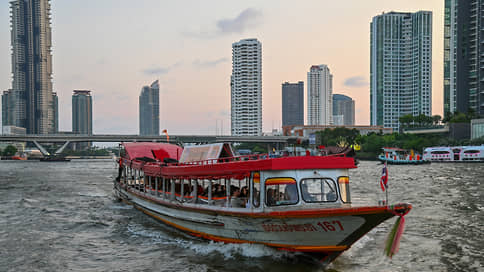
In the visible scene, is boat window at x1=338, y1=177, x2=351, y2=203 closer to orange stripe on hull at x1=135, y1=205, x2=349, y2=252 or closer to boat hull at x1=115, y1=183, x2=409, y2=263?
boat hull at x1=115, y1=183, x2=409, y2=263

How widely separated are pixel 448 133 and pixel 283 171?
311 feet

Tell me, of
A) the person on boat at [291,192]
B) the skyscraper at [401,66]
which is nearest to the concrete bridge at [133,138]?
the person on boat at [291,192]

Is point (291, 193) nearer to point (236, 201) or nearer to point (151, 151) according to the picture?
point (236, 201)

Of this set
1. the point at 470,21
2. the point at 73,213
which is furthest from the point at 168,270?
the point at 470,21

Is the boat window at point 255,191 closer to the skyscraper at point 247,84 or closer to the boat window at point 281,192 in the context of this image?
the boat window at point 281,192

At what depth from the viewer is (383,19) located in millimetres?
169375

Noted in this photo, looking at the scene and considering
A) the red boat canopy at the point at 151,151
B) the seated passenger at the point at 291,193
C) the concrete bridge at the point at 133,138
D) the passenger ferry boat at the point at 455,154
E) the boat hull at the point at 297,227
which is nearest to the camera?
the boat hull at the point at 297,227

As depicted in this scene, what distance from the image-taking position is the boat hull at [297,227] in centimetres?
981

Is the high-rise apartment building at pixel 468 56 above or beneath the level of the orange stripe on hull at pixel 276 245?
above

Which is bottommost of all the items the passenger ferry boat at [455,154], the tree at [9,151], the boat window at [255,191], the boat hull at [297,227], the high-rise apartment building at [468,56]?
the tree at [9,151]

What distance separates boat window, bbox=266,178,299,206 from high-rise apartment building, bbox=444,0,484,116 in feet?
331

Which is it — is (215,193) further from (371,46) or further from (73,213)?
(371,46)

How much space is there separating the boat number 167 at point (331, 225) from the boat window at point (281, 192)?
3.24 ft

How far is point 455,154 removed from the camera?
77.4m
